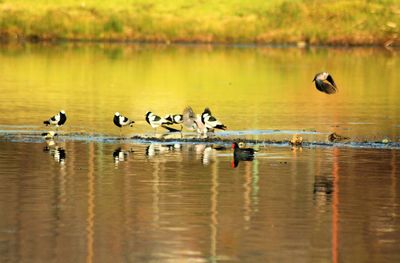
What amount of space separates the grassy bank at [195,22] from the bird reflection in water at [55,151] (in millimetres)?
83947

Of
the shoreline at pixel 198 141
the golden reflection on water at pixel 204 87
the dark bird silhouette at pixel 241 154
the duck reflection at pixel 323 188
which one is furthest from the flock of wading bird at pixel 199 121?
the duck reflection at pixel 323 188

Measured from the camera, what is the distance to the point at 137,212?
975 inches

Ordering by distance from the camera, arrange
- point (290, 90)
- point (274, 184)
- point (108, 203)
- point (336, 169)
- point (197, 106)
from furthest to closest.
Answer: point (290, 90) → point (197, 106) → point (336, 169) → point (274, 184) → point (108, 203)

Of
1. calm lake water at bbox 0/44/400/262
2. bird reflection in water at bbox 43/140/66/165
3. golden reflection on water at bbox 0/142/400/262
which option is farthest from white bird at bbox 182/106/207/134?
bird reflection in water at bbox 43/140/66/165

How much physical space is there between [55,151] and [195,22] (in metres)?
85.9

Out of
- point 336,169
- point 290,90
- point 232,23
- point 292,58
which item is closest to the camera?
point 336,169

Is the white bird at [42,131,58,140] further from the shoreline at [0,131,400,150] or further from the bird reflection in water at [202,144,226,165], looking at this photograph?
the bird reflection in water at [202,144,226,165]

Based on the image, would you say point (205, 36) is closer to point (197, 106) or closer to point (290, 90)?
point (290, 90)

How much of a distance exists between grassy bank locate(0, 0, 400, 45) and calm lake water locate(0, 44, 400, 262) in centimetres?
5929

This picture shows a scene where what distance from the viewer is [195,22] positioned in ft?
393

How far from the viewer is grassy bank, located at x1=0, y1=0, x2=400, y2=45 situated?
12025 centimetres

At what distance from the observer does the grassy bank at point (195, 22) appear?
120m

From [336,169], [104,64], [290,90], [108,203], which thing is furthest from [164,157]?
[104,64]

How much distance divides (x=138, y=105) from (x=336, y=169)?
2136cm
